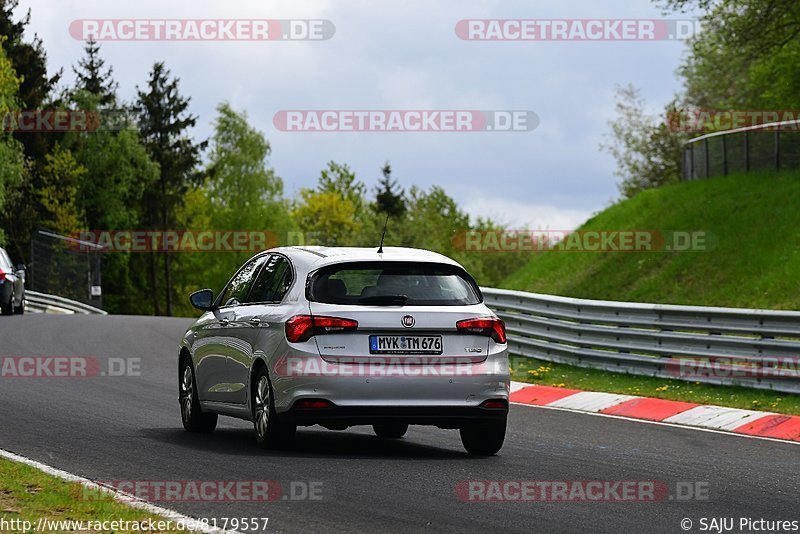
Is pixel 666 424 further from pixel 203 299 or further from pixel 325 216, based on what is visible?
pixel 325 216

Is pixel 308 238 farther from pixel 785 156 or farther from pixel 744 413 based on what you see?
pixel 744 413

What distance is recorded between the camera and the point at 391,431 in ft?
40.2

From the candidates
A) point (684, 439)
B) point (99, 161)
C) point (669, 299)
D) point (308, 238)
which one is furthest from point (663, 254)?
point (308, 238)

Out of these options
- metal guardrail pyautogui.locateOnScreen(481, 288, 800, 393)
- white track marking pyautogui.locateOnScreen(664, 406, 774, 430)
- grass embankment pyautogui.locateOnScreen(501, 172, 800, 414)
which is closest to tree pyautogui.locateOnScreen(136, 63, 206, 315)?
grass embankment pyautogui.locateOnScreen(501, 172, 800, 414)

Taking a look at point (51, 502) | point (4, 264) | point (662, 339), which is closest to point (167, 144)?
point (4, 264)

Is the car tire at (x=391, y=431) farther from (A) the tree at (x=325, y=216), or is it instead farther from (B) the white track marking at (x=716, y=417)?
(A) the tree at (x=325, y=216)

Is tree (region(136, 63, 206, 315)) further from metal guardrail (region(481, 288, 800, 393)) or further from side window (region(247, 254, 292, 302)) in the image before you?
side window (region(247, 254, 292, 302))

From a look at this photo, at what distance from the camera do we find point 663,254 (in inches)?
1345

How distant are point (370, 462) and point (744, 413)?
5732 mm

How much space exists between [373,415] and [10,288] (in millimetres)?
24443

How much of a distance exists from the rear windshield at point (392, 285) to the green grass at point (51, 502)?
2679mm

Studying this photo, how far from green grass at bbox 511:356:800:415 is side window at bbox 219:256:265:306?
19.6 feet

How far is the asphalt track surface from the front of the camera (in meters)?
7.69

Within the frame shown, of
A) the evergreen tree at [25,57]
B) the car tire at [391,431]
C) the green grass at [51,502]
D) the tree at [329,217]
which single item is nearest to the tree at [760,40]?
the car tire at [391,431]
